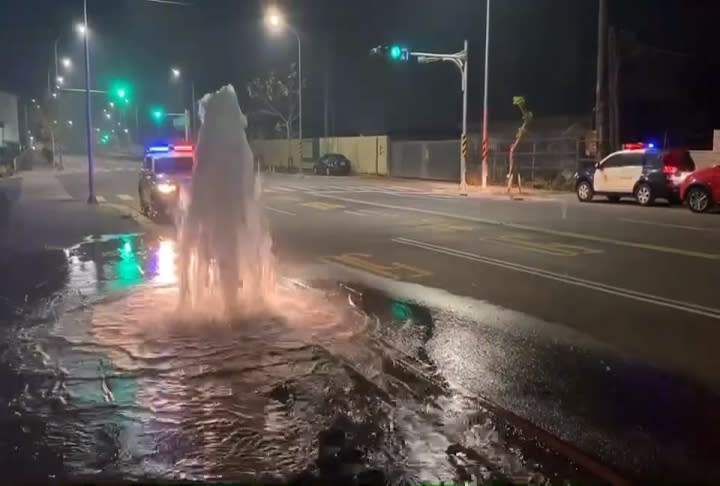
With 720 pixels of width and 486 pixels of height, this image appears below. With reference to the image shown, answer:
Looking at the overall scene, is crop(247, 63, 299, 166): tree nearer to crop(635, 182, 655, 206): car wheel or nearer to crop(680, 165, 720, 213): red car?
crop(635, 182, 655, 206): car wheel

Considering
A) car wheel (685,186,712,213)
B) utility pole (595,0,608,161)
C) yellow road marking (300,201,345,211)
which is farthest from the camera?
utility pole (595,0,608,161)

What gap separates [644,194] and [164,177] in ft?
47.4

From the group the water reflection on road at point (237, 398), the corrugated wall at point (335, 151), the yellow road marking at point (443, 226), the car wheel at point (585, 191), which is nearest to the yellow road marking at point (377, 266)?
the water reflection on road at point (237, 398)

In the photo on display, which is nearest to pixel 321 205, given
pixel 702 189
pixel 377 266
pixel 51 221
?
pixel 51 221

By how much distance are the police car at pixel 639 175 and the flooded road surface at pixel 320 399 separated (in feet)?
54.3

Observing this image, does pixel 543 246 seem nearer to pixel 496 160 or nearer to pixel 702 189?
pixel 702 189

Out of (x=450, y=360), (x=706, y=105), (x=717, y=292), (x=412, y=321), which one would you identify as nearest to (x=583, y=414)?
(x=450, y=360)

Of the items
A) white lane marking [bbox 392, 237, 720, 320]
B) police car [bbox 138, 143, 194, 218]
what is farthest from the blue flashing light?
white lane marking [bbox 392, 237, 720, 320]

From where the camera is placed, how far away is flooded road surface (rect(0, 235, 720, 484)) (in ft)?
15.4

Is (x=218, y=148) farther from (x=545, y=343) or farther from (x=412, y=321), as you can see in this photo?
(x=545, y=343)

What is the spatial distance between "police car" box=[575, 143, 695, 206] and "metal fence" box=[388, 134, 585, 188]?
682cm

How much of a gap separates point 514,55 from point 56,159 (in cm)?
3602

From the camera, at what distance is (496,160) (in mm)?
39156

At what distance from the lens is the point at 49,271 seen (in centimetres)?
1203
